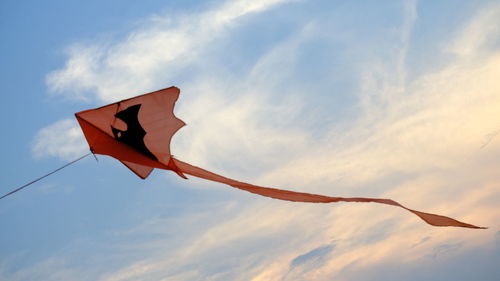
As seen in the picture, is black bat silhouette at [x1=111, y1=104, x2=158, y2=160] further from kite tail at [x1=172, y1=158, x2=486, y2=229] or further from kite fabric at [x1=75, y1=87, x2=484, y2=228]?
kite tail at [x1=172, y1=158, x2=486, y2=229]

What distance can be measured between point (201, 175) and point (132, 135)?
1902 millimetres

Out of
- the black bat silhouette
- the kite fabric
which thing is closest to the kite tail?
the kite fabric

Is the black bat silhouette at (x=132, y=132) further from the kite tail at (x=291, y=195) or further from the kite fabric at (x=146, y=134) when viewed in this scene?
the kite tail at (x=291, y=195)

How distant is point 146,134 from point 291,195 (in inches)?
→ 147

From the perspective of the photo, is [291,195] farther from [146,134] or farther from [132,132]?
[132,132]

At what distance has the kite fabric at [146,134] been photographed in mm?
9469

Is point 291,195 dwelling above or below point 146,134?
below

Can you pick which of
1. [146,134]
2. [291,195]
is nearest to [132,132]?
[146,134]

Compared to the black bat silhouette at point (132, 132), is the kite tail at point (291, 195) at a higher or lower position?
lower

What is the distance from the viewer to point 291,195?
9.42 meters

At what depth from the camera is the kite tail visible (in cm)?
856

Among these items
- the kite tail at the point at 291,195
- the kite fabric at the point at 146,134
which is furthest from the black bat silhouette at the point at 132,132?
the kite tail at the point at 291,195

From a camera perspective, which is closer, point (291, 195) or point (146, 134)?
point (291, 195)

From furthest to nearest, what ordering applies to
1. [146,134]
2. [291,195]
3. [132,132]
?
[146,134]
[132,132]
[291,195]
